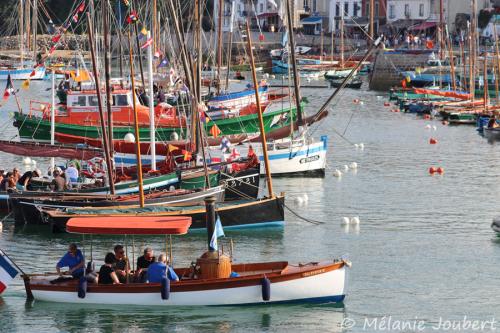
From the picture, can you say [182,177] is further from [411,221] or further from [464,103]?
[464,103]

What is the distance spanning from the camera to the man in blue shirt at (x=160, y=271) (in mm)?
29816

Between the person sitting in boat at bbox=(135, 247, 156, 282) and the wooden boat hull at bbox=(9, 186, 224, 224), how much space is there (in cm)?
913

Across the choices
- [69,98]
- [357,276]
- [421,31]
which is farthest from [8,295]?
[421,31]

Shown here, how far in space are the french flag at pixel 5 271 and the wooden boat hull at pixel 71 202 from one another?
27.8ft

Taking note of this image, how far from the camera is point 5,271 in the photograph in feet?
103

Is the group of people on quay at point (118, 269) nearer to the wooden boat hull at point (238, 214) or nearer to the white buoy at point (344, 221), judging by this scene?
the wooden boat hull at point (238, 214)

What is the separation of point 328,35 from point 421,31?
14.4 metres

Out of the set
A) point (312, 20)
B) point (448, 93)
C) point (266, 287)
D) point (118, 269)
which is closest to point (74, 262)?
point (118, 269)

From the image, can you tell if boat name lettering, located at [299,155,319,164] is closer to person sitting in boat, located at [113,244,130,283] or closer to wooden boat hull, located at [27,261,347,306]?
wooden boat hull, located at [27,261,347,306]

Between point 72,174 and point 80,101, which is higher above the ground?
point 80,101

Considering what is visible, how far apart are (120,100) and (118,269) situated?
114 ft

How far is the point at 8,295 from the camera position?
106 ft

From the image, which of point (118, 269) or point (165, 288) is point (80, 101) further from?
point (165, 288)

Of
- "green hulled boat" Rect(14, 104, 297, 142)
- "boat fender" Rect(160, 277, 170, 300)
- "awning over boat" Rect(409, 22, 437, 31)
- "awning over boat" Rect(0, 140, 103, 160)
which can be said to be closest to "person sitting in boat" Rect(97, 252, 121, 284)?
"boat fender" Rect(160, 277, 170, 300)
